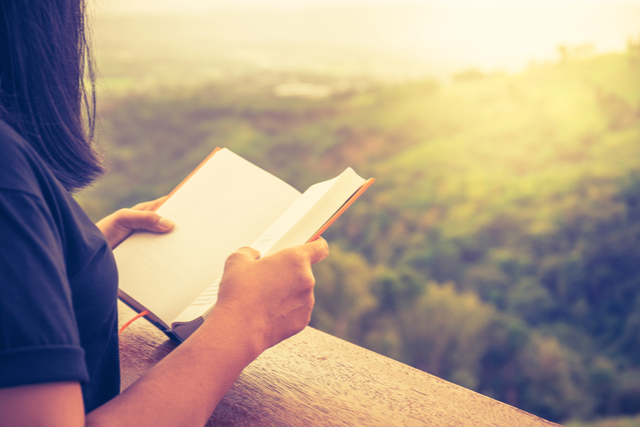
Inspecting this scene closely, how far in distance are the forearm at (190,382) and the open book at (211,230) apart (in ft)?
0.35

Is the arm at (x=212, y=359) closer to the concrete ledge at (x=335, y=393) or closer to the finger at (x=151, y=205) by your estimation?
the concrete ledge at (x=335, y=393)

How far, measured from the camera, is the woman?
0.96 ft

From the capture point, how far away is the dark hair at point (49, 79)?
1.27ft

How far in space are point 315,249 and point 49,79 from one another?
33cm

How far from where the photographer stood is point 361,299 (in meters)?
2.18

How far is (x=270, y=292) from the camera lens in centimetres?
46

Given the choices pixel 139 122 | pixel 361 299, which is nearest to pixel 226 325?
pixel 361 299

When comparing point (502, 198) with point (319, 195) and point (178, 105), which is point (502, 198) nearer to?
point (319, 195)

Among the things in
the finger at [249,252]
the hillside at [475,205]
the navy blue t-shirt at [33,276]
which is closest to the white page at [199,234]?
the finger at [249,252]

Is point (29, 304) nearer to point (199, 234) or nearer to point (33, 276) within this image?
point (33, 276)

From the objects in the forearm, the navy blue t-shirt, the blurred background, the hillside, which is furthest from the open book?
the hillside

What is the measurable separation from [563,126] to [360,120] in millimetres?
1110

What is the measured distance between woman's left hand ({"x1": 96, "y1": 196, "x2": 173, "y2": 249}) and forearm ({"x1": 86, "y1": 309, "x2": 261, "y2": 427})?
285 millimetres

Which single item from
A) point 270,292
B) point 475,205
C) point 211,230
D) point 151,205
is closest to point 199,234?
point 211,230
